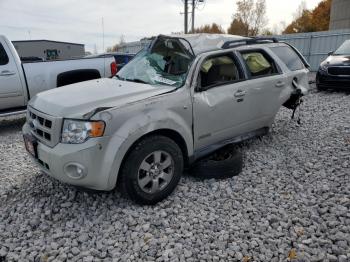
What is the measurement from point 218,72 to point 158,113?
47.7 inches

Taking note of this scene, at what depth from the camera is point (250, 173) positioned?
422cm

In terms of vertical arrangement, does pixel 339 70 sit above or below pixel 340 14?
below

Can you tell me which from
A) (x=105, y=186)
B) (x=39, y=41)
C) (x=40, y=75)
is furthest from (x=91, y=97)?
(x=39, y=41)

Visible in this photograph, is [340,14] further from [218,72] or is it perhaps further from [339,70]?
[218,72]

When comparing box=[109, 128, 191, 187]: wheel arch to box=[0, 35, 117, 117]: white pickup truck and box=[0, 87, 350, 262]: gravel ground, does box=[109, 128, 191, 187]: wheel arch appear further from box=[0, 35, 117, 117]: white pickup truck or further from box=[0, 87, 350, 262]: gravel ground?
box=[0, 35, 117, 117]: white pickup truck

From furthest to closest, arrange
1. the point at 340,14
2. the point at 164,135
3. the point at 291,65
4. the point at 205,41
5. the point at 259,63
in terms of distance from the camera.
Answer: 1. the point at 340,14
2. the point at 291,65
3. the point at 259,63
4. the point at 205,41
5. the point at 164,135

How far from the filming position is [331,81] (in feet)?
30.2

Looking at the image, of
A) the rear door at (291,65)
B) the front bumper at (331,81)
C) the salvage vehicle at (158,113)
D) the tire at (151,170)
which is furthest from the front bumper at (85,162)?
the front bumper at (331,81)

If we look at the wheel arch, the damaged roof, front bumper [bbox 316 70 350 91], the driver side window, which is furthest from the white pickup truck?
front bumper [bbox 316 70 350 91]

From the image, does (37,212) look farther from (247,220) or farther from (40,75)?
(40,75)

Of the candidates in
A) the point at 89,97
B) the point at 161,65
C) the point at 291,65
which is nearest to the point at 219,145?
the point at 161,65

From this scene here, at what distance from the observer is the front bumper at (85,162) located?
2.94m

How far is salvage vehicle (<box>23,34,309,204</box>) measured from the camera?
301cm

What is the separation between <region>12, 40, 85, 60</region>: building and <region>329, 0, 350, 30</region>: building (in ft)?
89.2
